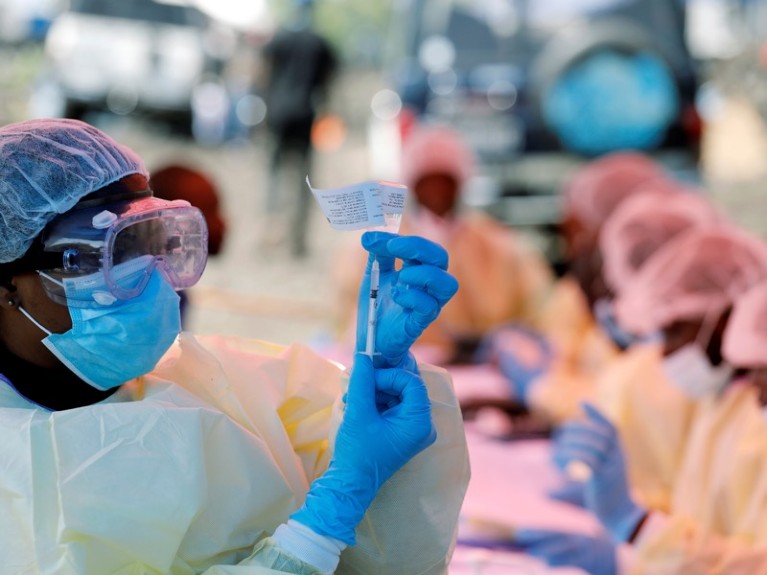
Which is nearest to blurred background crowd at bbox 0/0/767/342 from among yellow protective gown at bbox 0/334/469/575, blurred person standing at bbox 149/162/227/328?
blurred person standing at bbox 149/162/227/328

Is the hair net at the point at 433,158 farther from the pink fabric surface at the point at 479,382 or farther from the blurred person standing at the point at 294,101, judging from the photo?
the blurred person standing at the point at 294,101

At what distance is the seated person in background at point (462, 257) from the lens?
4816 mm

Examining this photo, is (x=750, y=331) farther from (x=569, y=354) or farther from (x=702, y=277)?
(x=569, y=354)

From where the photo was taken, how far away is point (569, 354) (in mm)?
4402

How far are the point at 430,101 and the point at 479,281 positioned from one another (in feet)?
6.41

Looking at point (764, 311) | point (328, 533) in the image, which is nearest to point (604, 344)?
point (764, 311)

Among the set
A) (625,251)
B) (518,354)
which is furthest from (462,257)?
(625,251)

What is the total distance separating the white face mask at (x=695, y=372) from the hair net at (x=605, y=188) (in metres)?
2.05

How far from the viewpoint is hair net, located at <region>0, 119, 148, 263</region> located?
145 centimetres

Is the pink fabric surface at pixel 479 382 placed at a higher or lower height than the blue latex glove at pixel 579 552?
lower

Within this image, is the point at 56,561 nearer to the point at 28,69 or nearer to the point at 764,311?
the point at 764,311

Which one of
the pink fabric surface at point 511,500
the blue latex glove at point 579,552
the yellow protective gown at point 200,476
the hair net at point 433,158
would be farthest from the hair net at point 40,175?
the hair net at point 433,158

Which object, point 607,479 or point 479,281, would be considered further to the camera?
point 479,281

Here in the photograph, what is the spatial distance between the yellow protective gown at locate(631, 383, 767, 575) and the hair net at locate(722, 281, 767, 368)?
0.13 meters
